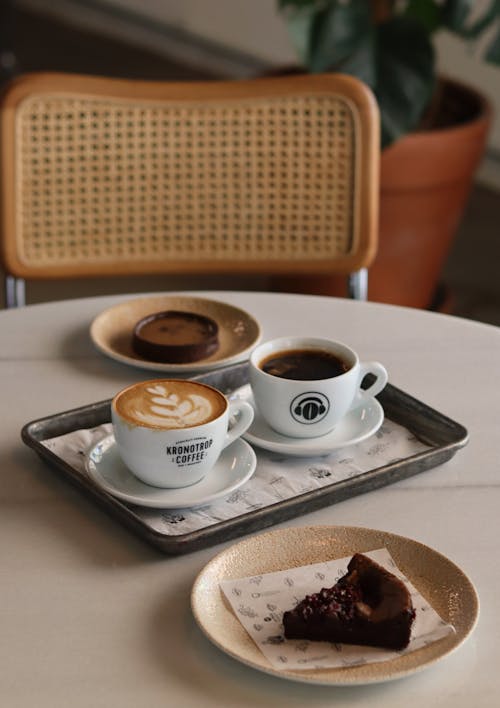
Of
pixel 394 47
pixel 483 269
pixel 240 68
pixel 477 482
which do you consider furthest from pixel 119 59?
pixel 477 482

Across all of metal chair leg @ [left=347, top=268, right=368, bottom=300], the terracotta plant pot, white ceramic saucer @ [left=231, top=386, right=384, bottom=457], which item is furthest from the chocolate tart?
the terracotta plant pot

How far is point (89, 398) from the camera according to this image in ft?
3.78

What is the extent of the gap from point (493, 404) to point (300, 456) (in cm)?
23

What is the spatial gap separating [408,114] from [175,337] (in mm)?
1467

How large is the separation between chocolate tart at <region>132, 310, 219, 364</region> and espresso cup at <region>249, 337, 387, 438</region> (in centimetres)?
15

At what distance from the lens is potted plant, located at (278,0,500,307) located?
8.52ft

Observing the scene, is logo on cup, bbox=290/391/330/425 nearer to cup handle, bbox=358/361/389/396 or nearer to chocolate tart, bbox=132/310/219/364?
cup handle, bbox=358/361/389/396

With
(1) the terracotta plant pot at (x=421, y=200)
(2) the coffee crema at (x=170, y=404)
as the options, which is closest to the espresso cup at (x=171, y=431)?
(2) the coffee crema at (x=170, y=404)

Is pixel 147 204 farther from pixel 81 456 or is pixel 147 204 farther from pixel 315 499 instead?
pixel 315 499

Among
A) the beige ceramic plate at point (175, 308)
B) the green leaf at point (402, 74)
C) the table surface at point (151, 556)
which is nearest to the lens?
the table surface at point (151, 556)

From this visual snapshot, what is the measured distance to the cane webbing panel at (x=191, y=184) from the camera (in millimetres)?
1659

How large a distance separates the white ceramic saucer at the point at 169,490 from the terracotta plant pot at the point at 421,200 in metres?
1.79

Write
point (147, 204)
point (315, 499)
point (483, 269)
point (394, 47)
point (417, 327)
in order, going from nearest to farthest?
1. point (315, 499)
2. point (417, 327)
3. point (147, 204)
4. point (394, 47)
5. point (483, 269)

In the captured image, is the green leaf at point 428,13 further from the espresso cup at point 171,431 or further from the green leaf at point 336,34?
the espresso cup at point 171,431
